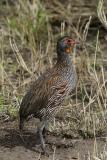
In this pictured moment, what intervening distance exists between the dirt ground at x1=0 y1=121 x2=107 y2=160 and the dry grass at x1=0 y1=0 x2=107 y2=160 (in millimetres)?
129

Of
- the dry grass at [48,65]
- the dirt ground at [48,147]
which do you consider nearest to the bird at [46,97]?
the dirt ground at [48,147]

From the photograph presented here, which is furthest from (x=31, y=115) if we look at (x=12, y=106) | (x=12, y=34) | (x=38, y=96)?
(x=12, y=34)

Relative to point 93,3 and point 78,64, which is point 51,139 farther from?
point 93,3

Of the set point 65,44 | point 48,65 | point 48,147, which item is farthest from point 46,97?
point 48,65

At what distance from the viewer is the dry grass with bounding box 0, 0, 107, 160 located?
7.56 meters

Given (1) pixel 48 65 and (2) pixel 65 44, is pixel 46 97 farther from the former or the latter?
(1) pixel 48 65

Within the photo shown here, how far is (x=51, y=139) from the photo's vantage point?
7332 millimetres

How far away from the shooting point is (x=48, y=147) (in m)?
7.17

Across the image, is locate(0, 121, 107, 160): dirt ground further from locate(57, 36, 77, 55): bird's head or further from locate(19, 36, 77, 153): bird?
locate(57, 36, 77, 55): bird's head

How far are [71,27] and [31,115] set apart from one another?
4.00m

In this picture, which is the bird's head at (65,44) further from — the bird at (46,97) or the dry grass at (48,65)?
the dry grass at (48,65)

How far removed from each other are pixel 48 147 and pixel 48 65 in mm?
2429

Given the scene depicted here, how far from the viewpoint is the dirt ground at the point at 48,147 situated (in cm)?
690

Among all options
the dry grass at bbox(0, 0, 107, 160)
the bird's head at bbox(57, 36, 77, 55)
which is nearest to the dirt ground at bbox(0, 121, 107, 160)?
the dry grass at bbox(0, 0, 107, 160)
